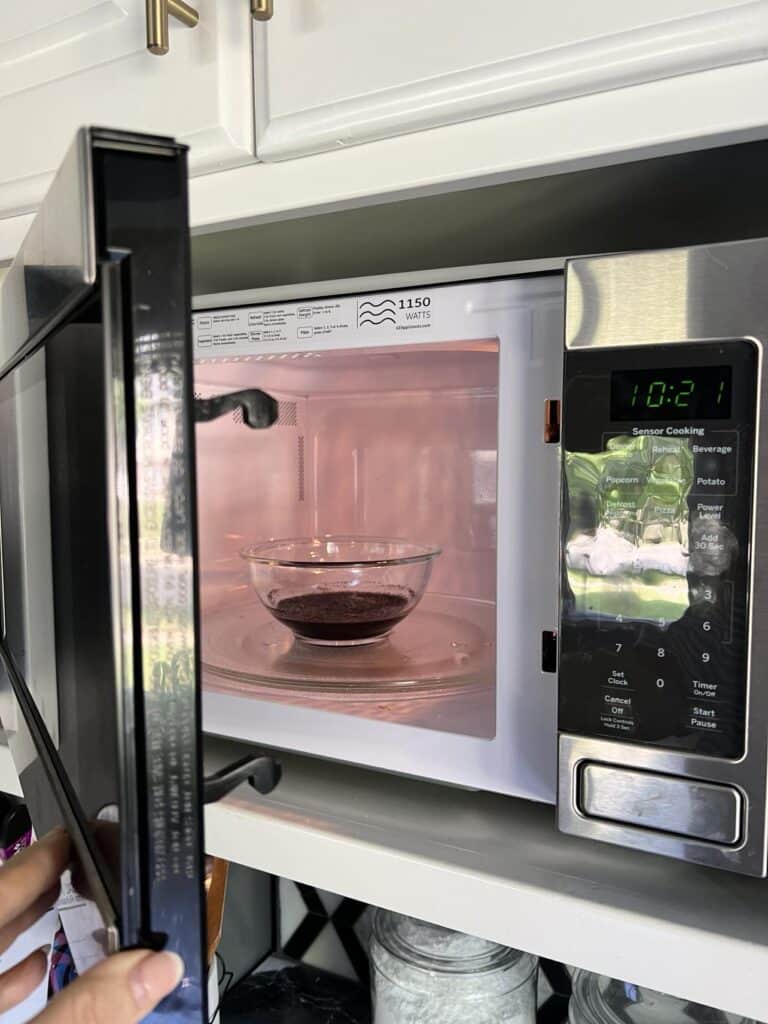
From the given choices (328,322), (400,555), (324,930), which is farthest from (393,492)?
(324,930)

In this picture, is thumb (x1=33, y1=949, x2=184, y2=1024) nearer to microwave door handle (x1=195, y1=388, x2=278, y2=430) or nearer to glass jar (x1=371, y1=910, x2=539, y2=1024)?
microwave door handle (x1=195, y1=388, x2=278, y2=430)

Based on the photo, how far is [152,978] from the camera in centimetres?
25

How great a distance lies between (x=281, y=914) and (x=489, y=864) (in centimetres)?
71

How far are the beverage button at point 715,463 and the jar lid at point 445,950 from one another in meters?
0.48

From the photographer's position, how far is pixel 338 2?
1.64 ft

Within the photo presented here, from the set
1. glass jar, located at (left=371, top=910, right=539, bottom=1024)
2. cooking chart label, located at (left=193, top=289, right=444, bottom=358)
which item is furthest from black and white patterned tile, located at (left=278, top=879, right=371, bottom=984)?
cooking chart label, located at (left=193, top=289, right=444, bottom=358)

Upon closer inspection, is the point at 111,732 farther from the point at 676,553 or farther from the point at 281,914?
the point at 281,914

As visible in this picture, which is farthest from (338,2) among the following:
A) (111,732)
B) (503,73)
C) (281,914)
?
(281,914)

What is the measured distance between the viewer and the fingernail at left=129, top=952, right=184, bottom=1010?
9.9 inches

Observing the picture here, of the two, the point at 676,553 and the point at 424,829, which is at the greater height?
the point at 676,553

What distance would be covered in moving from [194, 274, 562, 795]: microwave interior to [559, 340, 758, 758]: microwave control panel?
0.04 m

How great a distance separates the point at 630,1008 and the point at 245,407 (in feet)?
2.22

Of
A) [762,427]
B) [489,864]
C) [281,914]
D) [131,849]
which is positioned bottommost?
[281,914]

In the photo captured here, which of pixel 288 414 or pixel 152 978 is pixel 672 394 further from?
pixel 288 414
